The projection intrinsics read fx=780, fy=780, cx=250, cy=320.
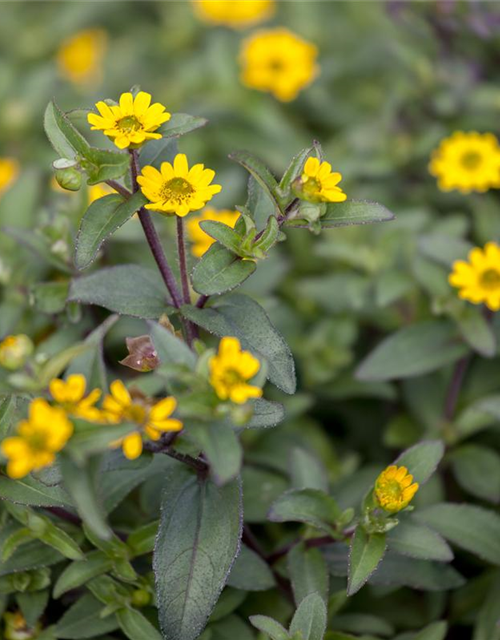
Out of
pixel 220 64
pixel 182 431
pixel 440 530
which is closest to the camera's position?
pixel 182 431

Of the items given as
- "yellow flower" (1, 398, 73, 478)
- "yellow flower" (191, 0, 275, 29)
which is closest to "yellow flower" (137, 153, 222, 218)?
"yellow flower" (1, 398, 73, 478)

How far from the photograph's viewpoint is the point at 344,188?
86.2 inches

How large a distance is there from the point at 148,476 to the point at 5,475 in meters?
0.24

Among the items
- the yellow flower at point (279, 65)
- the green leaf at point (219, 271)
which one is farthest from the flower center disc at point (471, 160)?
the green leaf at point (219, 271)

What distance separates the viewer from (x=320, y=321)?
1965 millimetres

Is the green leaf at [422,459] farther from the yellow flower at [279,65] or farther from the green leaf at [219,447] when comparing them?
the yellow flower at [279,65]

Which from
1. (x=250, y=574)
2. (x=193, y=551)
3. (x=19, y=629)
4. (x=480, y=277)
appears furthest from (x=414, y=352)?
(x=19, y=629)

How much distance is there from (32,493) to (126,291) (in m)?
0.35

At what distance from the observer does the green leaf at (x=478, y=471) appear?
160cm

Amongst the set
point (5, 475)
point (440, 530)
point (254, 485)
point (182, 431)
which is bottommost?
point (254, 485)

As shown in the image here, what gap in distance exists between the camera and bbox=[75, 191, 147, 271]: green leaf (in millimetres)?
Result: 1135

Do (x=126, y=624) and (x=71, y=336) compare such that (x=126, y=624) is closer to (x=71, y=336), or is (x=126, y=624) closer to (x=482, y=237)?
(x=71, y=336)

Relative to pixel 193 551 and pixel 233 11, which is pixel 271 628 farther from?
pixel 233 11

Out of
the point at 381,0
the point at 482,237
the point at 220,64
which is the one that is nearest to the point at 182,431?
the point at 482,237
